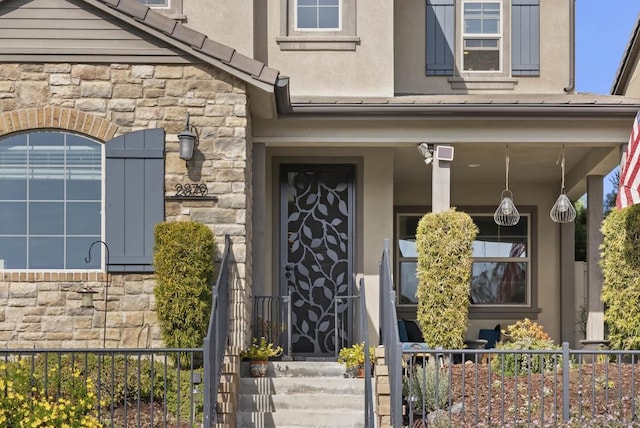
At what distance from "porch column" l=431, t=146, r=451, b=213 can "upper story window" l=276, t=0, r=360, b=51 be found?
Result: 6.77ft

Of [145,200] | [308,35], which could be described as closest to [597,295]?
[308,35]

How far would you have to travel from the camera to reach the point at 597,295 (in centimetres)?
1231

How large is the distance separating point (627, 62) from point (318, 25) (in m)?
4.17

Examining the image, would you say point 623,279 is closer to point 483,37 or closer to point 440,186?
point 440,186

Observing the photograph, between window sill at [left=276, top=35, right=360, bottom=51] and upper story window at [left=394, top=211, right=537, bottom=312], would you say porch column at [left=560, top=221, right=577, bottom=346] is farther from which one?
window sill at [left=276, top=35, right=360, bottom=51]

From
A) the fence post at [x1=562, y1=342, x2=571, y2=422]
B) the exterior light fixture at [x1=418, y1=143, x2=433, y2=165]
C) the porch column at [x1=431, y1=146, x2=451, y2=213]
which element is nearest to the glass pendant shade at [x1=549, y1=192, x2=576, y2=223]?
the porch column at [x1=431, y1=146, x2=451, y2=213]

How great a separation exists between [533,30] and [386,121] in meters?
3.46

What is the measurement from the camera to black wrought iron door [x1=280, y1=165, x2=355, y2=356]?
12609 mm

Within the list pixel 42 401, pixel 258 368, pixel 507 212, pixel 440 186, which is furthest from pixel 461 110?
pixel 42 401

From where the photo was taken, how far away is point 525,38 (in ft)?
45.5

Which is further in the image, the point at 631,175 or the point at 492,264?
the point at 492,264

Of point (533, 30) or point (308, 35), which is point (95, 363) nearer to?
point (308, 35)

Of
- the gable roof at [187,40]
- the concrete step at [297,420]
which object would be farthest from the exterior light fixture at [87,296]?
the gable roof at [187,40]

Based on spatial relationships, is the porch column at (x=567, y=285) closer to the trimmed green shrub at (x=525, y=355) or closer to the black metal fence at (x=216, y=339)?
the trimmed green shrub at (x=525, y=355)
